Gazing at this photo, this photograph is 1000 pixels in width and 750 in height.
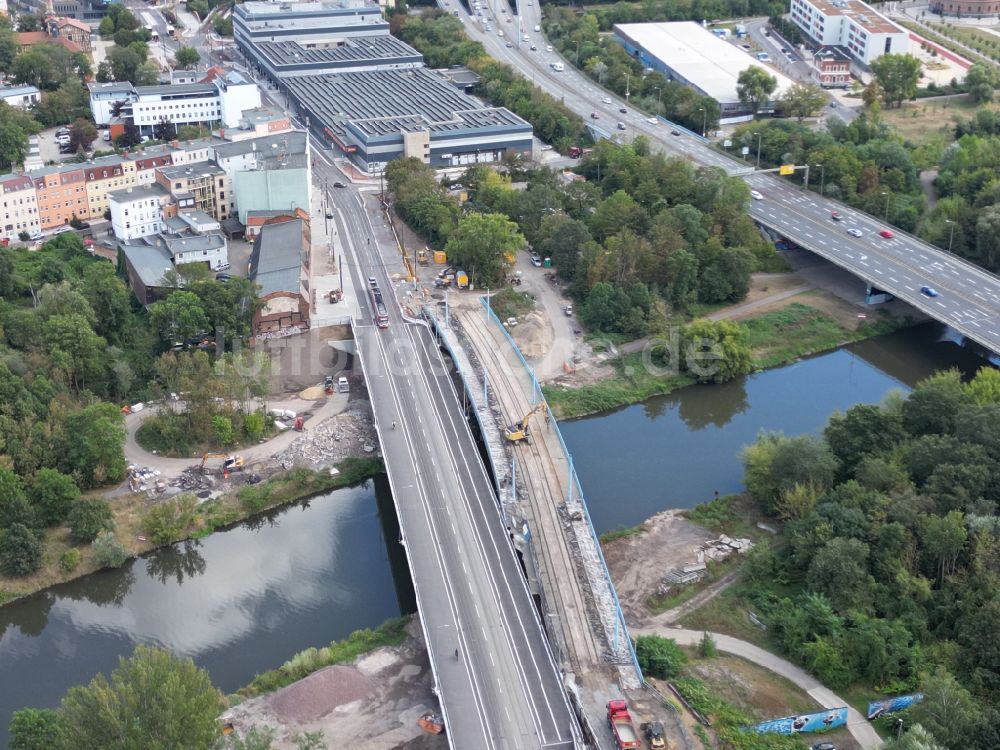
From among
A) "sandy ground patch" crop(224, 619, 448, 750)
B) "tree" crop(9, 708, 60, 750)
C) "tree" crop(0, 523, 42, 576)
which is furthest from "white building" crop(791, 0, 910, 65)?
"tree" crop(9, 708, 60, 750)

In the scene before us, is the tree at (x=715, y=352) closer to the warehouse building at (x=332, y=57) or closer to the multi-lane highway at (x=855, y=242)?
the multi-lane highway at (x=855, y=242)

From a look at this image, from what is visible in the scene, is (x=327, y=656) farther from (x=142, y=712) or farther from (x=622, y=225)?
(x=622, y=225)

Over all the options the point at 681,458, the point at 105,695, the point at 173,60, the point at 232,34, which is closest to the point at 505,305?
the point at 681,458

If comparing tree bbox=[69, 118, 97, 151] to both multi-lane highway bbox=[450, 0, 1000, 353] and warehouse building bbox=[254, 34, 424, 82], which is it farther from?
multi-lane highway bbox=[450, 0, 1000, 353]

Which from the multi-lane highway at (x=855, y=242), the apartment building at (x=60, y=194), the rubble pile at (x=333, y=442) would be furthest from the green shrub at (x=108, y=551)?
the multi-lane highway at (x=855, y=242)

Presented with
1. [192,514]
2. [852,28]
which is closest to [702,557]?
[192,514]
